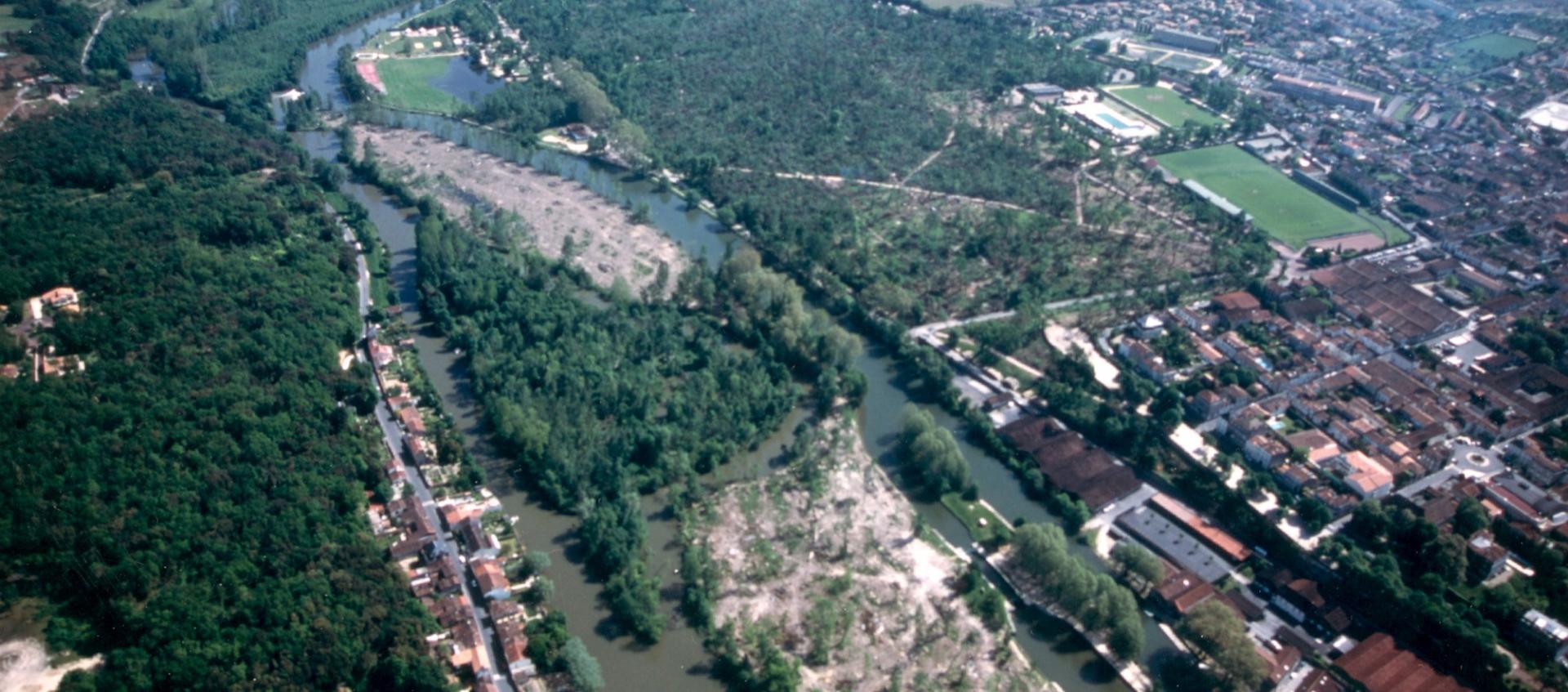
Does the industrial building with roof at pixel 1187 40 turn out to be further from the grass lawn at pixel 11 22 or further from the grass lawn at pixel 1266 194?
the grass lawn at pixel 11 22

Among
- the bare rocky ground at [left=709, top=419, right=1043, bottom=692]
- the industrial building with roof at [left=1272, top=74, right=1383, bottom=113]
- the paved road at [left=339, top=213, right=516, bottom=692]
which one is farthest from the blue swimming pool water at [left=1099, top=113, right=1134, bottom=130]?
the paved road at [left=339, top=213, right=516, bottom=692]

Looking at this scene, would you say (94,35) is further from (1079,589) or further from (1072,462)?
(1079,589)

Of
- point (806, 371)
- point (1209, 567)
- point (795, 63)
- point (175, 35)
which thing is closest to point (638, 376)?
point (806, 371)

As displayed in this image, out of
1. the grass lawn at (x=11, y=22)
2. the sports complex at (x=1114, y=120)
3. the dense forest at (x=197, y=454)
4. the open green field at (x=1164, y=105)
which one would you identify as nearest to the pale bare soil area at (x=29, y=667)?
the dense forest at (x=197, y=454)

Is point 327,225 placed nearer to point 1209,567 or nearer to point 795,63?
point 795,63

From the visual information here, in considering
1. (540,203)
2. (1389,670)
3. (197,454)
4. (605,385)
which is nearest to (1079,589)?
(1389,670)

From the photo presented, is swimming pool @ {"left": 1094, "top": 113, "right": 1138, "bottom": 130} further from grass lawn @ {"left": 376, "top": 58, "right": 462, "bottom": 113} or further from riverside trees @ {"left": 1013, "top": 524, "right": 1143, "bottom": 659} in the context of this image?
grass lawn @ {"left": 376, "top": 58, "right": 462, "bottom": 113}

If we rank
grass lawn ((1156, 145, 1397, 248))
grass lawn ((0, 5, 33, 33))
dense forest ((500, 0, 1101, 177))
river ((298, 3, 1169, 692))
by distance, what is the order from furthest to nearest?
grass lawn ((0, 5, 33, 33)), dense forest ((500, 0, 1101, 177)), grass lawn ((1156, 145, 1397, 248)), river ((298, 3, 1169, 692))
